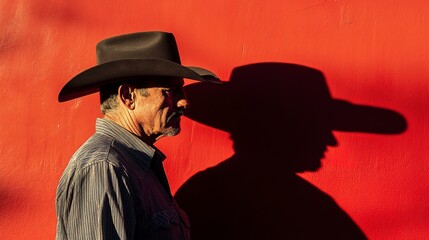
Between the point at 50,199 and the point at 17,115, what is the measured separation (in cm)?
40

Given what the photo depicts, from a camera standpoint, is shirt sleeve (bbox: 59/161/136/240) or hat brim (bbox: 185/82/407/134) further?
hat brim (bbox: 185/82/407/134)

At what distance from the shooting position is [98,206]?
7.21 feet

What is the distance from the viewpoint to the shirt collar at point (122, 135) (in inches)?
99.4

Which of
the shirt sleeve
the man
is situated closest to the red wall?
the man

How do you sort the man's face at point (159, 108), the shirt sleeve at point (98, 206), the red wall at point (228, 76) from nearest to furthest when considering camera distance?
1. the shirt sleeve at point (98, 206)
2. the man's face at point (159, 108)
3. the red wall at point (228, 76)

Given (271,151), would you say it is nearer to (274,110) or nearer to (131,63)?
(274,110)

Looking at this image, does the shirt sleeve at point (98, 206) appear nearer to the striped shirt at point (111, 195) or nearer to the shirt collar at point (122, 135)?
the striped shirt at point (111, 195)

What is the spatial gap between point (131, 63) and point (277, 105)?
0.94 meters

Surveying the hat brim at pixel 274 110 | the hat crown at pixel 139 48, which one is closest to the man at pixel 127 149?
the hat crown at pixel 139 48

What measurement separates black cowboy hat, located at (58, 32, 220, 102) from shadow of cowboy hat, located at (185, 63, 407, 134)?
52 cm

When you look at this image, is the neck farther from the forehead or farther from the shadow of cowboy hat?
the shadow of cowboy hat

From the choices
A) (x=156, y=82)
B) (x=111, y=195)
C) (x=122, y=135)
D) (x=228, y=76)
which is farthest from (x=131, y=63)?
(x=228, y=76)

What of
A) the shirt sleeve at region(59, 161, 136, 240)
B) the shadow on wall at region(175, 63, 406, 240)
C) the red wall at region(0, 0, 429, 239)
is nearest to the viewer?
the shirt sleeve at region(59, 161, 136, 240)

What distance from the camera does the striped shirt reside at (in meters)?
2.21
